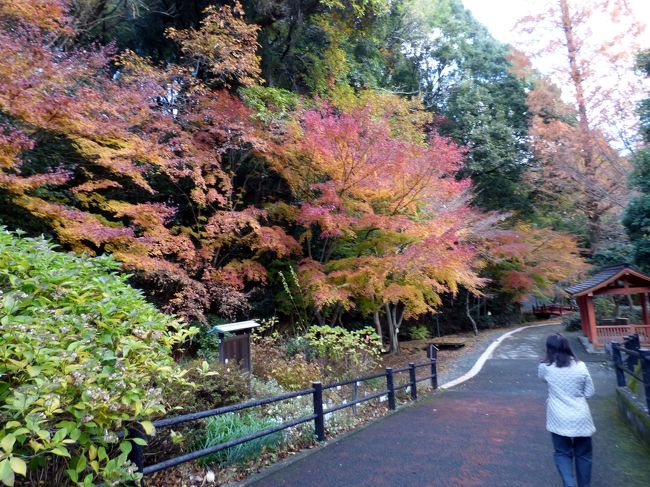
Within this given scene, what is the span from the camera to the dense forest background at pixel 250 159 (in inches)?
310

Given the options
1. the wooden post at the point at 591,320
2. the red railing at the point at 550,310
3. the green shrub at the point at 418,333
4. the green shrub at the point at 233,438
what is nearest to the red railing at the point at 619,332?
the wooden post at the point at 591,320

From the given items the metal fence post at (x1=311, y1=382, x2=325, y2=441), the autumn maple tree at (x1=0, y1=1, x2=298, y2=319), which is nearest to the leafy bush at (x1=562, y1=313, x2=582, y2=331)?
the autumn maple tree at (x1=0, y1=1, x2=298, y2=319)

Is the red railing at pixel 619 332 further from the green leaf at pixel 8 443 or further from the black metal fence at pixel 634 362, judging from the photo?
the green leaf at pixel 8 443

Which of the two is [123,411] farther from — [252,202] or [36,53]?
[252,202]

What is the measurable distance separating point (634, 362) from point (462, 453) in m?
3.69

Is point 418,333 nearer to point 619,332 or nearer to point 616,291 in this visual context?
point 619,332

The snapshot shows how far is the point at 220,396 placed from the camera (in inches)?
210

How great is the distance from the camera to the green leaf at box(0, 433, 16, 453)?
1.94 meters

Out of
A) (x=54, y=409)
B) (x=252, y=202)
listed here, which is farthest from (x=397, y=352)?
(x=54, y=409)

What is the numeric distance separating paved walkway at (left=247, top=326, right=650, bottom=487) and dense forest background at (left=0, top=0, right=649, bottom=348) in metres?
4.44

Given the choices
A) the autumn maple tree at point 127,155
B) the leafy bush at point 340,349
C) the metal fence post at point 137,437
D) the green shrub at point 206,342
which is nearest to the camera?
the metal fence post at point 137,437

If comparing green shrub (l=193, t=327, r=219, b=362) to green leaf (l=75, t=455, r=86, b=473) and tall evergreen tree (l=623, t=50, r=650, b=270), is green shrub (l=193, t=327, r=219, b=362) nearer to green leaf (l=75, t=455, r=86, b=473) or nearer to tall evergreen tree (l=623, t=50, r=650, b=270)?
green leaf (l=75, t=455, r=86, b=473)

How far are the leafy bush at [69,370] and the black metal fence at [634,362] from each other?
511cm

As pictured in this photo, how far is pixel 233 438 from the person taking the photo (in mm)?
4723
